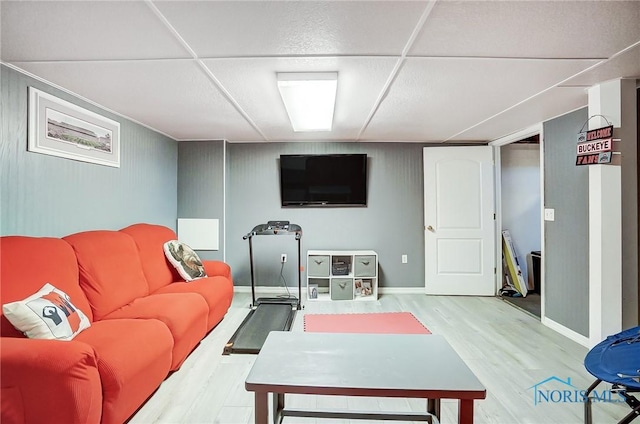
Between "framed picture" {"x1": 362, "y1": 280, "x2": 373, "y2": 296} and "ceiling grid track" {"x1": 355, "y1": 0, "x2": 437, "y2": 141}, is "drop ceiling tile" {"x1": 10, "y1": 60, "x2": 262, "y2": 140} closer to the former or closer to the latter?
"ceiling grid track" {"x1": 355, "y1": 0, "x2": 437, "y2": 141}

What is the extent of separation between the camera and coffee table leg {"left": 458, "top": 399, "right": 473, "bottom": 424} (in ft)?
Answer: 3.91

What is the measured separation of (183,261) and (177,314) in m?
1.04

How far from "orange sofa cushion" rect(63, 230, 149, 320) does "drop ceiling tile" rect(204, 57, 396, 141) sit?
1629mm

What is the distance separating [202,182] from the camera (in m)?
4.37

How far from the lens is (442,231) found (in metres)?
4.30

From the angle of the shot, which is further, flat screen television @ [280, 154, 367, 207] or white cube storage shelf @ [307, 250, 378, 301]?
flat screen television @ [280, 154, 367, 207]

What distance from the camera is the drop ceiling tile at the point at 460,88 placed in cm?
199

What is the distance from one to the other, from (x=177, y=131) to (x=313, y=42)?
8.99 ft

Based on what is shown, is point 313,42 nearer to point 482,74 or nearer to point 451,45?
point 451,45

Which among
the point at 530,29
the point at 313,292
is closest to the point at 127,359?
the point at 313,292

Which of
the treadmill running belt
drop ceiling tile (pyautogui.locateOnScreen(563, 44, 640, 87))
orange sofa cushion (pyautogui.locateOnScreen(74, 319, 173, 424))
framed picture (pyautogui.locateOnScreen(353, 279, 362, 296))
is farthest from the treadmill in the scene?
drop ceiling tile (pyautogui.locateOnScreen(563, 44, 640, 87))

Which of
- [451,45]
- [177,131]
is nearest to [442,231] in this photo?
[451,45]

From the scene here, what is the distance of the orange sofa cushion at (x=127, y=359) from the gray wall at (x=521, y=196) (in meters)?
4.97

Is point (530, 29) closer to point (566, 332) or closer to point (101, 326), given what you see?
point (566, 332)
